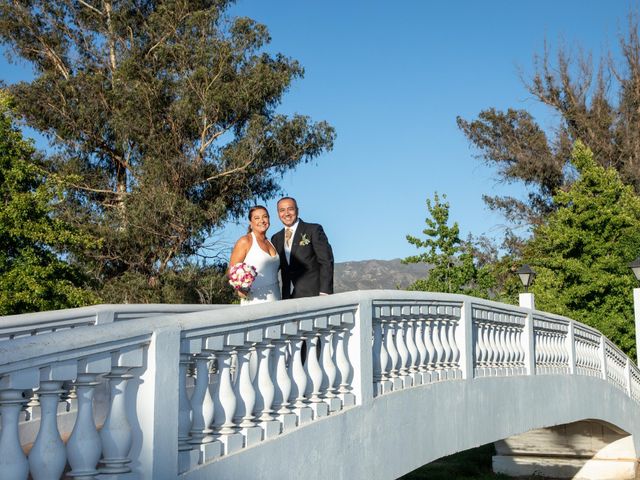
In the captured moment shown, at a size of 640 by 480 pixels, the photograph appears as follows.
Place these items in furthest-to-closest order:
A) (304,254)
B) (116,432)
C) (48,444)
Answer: (304,254) → (116,432) → (48,444)

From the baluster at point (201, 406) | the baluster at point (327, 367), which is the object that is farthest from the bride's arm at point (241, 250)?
the baluster at point (201, 406)

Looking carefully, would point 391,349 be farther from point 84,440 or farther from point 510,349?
point 84,440

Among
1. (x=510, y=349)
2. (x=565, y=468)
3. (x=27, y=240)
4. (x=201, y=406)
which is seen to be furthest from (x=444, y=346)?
(x=27, y=240)

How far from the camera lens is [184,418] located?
15.4ft

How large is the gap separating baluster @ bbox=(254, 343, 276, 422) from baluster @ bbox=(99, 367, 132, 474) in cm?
132

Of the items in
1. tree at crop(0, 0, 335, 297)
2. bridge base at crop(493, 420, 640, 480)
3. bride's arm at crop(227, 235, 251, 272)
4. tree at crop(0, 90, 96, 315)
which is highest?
tree at crop(0, 0, 335, 297)

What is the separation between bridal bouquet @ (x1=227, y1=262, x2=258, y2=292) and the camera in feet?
25.4

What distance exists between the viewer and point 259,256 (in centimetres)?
816

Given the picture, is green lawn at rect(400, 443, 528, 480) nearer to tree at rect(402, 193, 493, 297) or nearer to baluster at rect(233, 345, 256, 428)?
tree at rect(402, 193, 493, 297)

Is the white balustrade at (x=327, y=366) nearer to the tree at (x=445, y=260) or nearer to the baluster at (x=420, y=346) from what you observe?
the baluster at (x=420, y=346)

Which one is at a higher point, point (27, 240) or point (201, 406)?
point (27, 240)

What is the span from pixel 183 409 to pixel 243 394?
1.85 ft

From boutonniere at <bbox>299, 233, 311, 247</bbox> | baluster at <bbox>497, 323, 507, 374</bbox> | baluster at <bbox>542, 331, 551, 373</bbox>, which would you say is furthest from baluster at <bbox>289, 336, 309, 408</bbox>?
baluster at <bbox>542, 331, 551, 373</bbox>

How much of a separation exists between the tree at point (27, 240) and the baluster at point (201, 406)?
14197 mm
